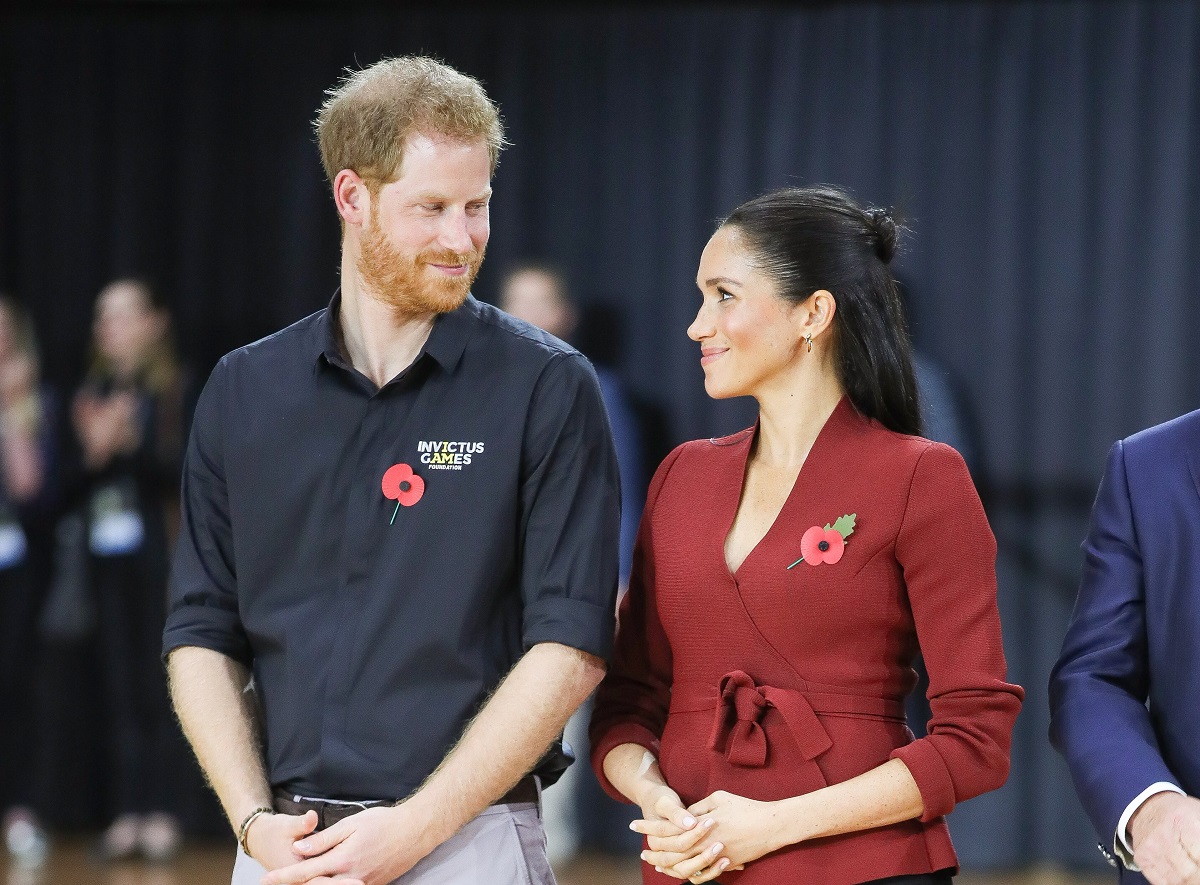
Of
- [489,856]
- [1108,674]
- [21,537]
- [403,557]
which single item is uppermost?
[403,557]

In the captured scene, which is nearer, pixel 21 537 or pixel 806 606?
pixel 806 606

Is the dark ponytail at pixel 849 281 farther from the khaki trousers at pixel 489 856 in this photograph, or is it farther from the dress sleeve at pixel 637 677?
the khaki trousers at pixel 489 856

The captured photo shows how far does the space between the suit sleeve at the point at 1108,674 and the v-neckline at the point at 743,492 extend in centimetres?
38

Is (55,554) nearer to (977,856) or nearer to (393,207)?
(977,856)

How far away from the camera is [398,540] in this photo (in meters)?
1.94

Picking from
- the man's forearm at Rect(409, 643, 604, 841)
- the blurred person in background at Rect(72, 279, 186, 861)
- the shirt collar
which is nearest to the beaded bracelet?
the man's forearm at Rect(409, 643, 604, 841)

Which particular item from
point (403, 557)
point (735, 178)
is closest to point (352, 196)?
point (403, 557)

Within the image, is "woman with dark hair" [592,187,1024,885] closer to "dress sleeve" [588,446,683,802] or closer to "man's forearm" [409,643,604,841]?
"dress sleeve" [588,446,683,802]

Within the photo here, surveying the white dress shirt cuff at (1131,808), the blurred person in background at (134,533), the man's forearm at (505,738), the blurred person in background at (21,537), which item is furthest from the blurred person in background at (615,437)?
the white dress shirt cuff at (1131,808)

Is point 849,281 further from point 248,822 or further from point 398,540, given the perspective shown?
point 248,822

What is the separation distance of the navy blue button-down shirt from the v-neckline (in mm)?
155

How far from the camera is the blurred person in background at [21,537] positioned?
5.66 metres

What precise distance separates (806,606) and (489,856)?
0.53 metres

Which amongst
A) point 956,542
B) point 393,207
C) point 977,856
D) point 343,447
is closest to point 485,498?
point 343,447
